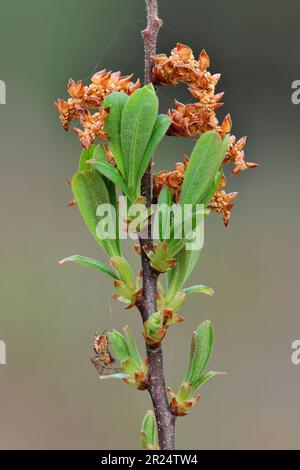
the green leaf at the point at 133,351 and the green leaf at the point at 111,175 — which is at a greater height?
the green leaf at the point at 111,175


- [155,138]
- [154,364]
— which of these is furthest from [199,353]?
[155,138]

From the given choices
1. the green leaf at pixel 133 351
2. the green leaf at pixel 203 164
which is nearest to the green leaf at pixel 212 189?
the green leaf at pixel 203 164

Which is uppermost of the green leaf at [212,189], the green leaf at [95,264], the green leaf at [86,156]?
the green leaf at [86,156]

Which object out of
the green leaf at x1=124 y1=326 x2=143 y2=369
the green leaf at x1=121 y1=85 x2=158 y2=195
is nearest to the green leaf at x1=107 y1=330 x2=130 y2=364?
the green leaf at x1=124 y1=326 x2=143 y2=369

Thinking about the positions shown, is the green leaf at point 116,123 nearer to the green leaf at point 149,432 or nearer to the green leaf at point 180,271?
the green leaf at point 180,271

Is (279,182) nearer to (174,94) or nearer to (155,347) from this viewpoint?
(174,94)

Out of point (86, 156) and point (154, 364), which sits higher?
point (86, 156)

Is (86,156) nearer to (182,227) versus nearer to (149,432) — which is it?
(182,227)
